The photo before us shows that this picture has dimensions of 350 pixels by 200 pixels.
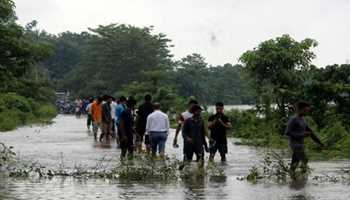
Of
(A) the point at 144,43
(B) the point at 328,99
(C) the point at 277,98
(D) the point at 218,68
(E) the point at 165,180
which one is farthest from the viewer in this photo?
(D) the point at 218,68

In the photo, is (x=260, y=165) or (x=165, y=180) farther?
(x=260, y=165)

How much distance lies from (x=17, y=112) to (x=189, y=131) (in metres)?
31.9

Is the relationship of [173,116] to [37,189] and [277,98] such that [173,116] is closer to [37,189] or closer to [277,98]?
[277,98]

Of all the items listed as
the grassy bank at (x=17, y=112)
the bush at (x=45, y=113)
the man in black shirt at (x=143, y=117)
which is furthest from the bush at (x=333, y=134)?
the bush at (x=45, y=113)

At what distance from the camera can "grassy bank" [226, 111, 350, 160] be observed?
982 inches

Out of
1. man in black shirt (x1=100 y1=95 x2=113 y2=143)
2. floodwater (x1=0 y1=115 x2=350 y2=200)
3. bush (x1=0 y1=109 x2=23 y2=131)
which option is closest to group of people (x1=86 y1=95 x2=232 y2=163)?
floodwater (x1=0 y1=115 x2=350 y2=200)

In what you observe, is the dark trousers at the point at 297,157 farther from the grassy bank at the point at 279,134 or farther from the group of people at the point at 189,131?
the grassy bank at the point at 279,134

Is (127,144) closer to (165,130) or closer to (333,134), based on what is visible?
(165,130)

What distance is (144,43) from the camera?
87.9 metres

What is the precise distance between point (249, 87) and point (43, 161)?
49.6ft

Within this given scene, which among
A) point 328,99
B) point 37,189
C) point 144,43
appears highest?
point 144,43

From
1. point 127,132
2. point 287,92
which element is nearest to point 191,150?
point 127,132

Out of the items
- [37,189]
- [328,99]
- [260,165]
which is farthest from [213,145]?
[328,99]

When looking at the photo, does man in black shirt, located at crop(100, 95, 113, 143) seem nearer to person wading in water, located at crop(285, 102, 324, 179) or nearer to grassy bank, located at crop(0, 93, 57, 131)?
person wading in water, located at crop(285, 102, 324, 179)
